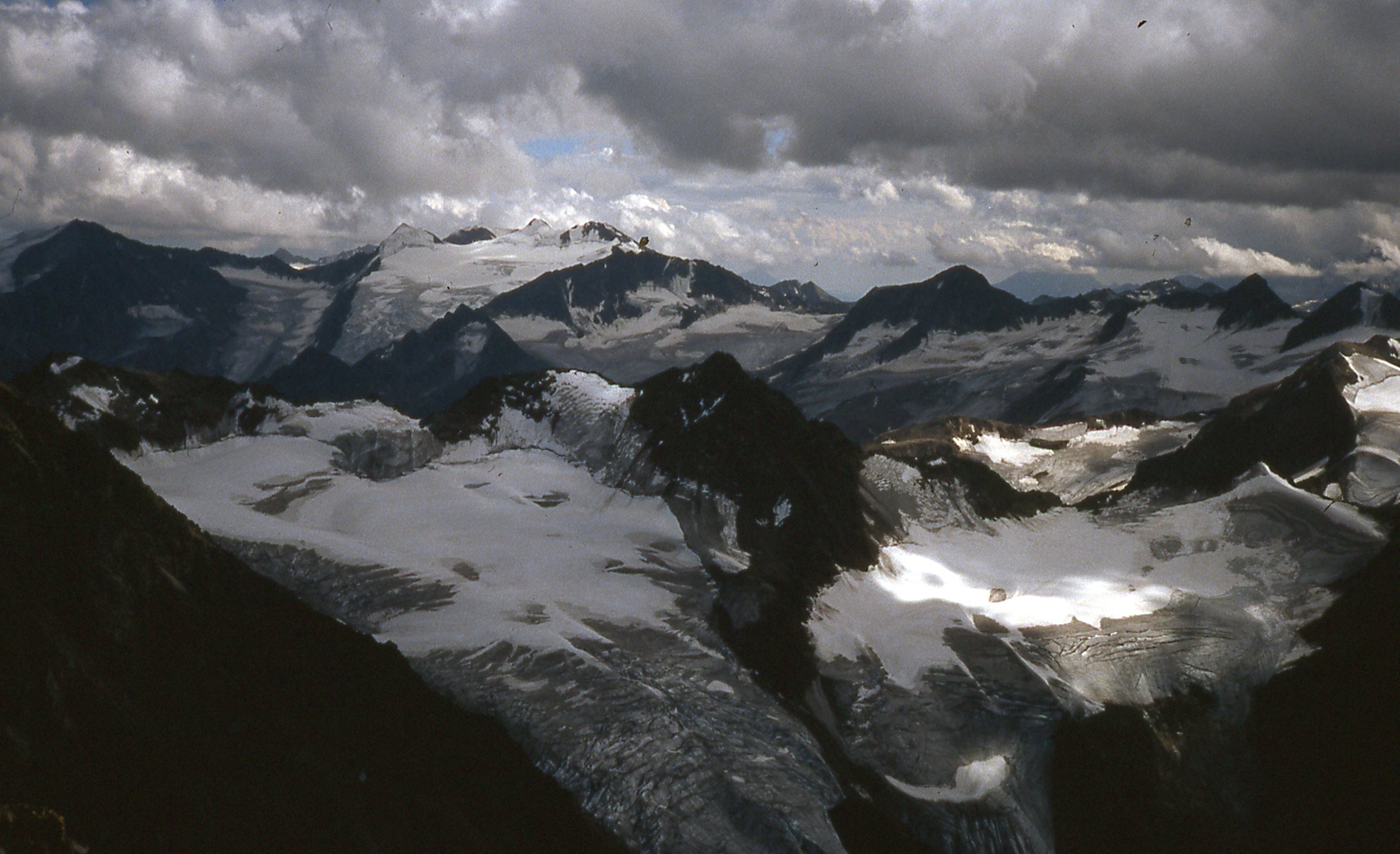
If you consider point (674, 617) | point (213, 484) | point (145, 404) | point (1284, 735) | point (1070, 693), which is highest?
point (145, 404)

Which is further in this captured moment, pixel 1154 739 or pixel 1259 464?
pixel 1259 464

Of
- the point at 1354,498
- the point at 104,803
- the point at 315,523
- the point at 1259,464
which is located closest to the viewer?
the point at 104,803

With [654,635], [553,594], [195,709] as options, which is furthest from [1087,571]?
[195,709]

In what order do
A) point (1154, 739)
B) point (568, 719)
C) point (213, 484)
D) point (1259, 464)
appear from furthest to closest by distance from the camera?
point (1259, 464), point (213, 484), point (1154, 739), point (568, 719)

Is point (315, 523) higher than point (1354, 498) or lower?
higher

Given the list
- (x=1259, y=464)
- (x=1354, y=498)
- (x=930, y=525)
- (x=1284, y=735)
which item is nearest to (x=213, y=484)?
(x=930, y=525)

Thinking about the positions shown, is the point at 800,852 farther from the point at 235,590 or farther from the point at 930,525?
the point at 930,525

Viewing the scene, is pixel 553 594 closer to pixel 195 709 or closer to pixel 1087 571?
pixel 195 709
